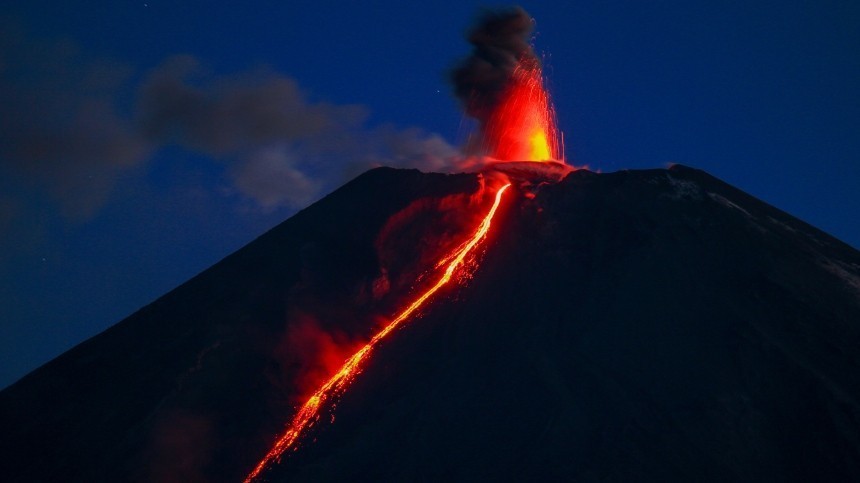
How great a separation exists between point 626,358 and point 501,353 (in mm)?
2860

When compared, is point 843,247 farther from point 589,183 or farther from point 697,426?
point 697,426

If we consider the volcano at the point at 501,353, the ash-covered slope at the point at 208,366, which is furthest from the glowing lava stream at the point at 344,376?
the ash-covered slope at the point at 208,366

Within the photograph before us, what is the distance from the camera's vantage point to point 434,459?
19.4 m

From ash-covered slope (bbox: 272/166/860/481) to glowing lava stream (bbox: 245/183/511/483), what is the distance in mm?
560

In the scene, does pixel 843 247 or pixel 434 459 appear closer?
pixel 434 459

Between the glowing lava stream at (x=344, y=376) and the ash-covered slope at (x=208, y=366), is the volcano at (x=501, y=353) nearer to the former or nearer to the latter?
the ash-covered slope at (x=208, y=366)

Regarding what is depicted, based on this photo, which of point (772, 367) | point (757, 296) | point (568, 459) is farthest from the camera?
point (757, 296)

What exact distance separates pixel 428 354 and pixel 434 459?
4.19 meters

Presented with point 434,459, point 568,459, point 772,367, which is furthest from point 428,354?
point 772,367

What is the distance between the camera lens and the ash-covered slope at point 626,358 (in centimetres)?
1858

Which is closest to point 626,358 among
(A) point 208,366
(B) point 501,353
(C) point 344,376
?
(B) point 501,353

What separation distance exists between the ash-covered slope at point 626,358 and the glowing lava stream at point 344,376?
560 mm

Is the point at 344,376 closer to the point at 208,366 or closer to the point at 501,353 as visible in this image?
the point at 208,366

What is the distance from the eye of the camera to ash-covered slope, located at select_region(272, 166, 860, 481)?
61.0 ft
